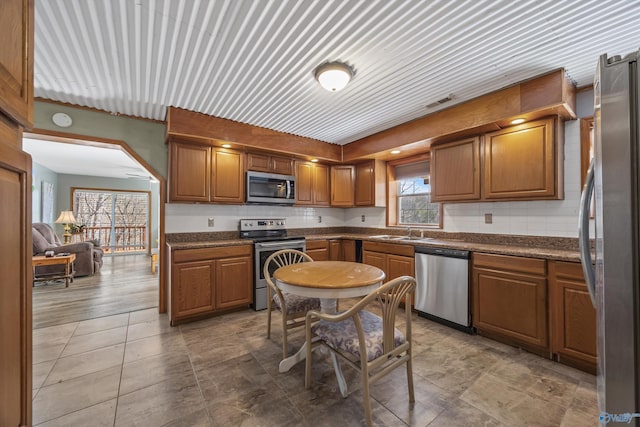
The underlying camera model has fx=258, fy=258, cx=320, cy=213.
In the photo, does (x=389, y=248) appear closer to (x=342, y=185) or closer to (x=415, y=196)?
(x=415, y=196)

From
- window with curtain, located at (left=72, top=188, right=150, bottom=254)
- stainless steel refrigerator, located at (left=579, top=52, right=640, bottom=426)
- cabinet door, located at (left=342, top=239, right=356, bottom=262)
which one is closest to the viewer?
stainless steel refrigerator, located at (left=579, top=52, right=640, bottom=426)

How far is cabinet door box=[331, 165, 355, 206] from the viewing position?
4504 millimetres

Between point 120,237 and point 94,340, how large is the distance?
6.85 m

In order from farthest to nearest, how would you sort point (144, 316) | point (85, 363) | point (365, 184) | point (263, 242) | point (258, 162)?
point (365, 184) → point (258, 162) → point (263, 242) → point (144, 316) → point (85, 363)

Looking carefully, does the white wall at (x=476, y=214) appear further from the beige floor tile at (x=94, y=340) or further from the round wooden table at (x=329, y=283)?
the round wooden table at (x=329, y=283)

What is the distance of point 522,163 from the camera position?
2.55 metres

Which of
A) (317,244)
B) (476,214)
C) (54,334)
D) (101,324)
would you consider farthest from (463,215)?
(54,334)

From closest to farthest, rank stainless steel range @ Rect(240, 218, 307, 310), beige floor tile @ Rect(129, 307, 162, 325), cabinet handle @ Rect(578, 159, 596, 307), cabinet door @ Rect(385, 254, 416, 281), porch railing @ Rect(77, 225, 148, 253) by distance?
cabinet handle @ Rect(578, 159, 596, 307), beige floor tile @ Rect(129, 307, 162, 325), cabinet door @ Rect(385, 254, 416, 281), stainless steel range @ Rect(240, 218, 307, 310), porch railing @ Rect(77, 225, 148, 253)

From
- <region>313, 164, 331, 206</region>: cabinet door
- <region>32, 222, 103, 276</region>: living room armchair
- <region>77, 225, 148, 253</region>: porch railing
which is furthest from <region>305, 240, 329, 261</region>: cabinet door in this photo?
<region>77, 225, 148, 253</region>: porch railing

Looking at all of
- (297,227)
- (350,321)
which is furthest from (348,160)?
(350,321)

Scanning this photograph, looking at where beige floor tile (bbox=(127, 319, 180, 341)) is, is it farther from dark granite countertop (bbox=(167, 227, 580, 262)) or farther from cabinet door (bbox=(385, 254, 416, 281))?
cabinet door (bbox=(385, 254, 416, 281))

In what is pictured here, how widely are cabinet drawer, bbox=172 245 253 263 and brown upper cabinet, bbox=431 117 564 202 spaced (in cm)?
255

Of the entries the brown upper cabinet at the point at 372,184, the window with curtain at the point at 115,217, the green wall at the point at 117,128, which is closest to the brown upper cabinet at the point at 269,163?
the green wall at the point at 117,128

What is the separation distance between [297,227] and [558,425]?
11.8 ft
